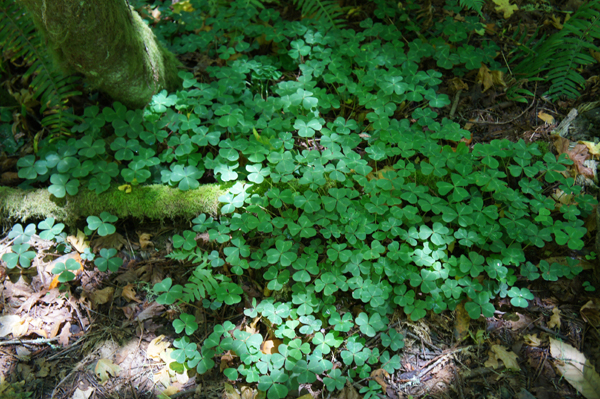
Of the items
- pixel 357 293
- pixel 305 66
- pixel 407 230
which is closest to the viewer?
pixel 357 293

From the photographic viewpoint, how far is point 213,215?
2879 mm

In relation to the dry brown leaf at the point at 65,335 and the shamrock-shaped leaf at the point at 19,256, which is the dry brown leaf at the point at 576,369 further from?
the shamrock-shaped leaf at the point at 19,256

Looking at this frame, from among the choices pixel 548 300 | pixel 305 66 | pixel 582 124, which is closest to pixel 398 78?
pixel 305 66

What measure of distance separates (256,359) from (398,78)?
252cm

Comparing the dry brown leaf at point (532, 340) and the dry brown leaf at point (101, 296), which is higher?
the dry brown leaf at point (101, 296)

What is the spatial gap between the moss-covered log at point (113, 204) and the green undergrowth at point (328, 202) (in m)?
0.08

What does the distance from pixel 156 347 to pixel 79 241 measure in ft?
3.51

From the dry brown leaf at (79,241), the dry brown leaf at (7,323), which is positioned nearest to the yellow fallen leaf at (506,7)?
the dry brown leaf at (79,241)

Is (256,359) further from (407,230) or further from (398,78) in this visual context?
(398,78)

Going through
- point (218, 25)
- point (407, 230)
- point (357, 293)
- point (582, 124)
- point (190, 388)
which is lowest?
point (190, 388)

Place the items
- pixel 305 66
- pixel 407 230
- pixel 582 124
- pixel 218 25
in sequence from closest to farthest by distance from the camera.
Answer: pixel 407 230
pixel 582 124
pixel 305 66
pixel 218 25

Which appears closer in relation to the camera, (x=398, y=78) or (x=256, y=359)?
(x=256, y=359)

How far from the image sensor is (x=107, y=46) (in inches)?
107

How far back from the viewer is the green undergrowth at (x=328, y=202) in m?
2.50
